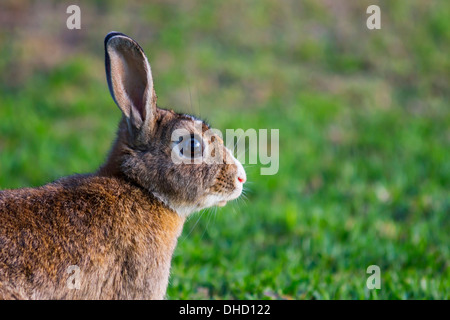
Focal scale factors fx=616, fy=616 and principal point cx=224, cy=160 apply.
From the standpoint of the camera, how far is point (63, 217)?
12.5ft

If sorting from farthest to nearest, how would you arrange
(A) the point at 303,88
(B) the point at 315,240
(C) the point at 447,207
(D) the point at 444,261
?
1. (A) the point at 303,88
2. (C) the point at 447,207
3. (B) the point at 315,240
4. (D) the point at 444,261

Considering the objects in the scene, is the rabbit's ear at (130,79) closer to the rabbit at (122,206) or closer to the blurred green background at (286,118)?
the rabbit at (122,206)

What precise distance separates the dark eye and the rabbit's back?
398 millimetres

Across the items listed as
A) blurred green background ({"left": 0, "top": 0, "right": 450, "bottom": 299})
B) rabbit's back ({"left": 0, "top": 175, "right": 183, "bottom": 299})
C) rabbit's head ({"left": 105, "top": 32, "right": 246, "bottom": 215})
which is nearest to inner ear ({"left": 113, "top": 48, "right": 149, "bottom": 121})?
rabbit's head ({"left": 105, "top": 32, "right": 246, "bottom": 215})

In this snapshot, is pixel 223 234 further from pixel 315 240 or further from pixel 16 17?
pixel 16 17

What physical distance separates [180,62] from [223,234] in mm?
5412

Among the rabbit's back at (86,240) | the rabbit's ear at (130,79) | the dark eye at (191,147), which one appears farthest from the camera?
the dark eye at (191,147)

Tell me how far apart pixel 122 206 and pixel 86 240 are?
1.21 feet

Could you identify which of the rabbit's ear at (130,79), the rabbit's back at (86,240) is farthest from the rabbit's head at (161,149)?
the rabbit's back at (86,240)

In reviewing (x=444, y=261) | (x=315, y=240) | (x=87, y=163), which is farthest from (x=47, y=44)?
(x=444, y=261)

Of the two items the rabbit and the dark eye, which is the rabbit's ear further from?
the dark eye

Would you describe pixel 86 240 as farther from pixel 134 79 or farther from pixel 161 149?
pixel 134 79

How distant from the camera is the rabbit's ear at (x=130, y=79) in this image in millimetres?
4102

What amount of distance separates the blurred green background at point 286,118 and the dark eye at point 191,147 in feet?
4.80
